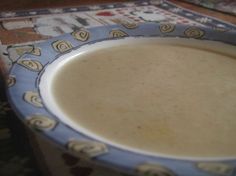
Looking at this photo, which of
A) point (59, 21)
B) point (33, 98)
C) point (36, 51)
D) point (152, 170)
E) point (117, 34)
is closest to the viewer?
point (152, 170)

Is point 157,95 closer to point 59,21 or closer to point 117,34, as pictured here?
point 117,34

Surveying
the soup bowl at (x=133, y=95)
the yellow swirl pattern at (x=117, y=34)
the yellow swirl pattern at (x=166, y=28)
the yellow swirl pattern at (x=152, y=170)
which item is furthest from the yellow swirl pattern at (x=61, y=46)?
the yellow swirl pattern at (x=152, y=170)

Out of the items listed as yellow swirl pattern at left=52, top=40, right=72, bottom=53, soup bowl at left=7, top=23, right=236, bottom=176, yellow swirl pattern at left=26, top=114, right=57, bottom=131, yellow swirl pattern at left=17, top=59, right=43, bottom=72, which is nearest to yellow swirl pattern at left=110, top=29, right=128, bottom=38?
soup bowl at left=7, top=23, right=236, bottom=176

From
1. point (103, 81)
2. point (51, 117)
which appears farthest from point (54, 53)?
point (51, 117)

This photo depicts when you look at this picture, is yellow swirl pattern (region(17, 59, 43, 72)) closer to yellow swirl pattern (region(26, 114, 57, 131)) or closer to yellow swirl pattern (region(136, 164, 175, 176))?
yellow swirl pattern (region(26, 114, 57, 131))

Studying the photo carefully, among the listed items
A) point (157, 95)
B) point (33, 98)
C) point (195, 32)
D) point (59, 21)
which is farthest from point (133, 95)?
point (59, 21)

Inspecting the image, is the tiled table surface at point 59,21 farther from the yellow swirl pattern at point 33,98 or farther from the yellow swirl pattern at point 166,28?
the yellow swirl pattern at point 166,28

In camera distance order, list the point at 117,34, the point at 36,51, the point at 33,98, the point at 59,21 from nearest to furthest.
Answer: the point at 33,98 → the point at 36,51 → the point at 117,34 → the point at 59,21
